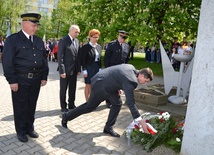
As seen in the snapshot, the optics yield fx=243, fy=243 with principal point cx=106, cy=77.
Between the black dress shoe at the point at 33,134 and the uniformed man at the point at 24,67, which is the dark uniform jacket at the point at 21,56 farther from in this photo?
the black dress shoe at the point at 33,134

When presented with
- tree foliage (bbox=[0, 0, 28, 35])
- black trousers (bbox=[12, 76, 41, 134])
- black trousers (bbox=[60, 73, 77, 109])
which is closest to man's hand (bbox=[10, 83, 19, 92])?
black trousers (bbox=[12, 76, 41, 134])

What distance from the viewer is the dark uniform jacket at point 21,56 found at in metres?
3.46

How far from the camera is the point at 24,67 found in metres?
3.63

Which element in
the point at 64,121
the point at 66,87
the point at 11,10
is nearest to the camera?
the point at 64,121

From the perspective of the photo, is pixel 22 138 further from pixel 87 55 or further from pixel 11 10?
pixel 11 10

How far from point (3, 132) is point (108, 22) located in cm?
1113

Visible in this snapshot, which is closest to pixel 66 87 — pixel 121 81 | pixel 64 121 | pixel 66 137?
pixel 64 121

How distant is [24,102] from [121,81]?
1.54 metres

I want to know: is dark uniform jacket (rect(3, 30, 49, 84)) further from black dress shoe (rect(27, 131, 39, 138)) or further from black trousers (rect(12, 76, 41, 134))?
black dress shoe (rect(27, 131, 39, 138))

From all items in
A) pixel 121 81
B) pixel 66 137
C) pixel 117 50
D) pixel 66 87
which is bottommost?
pixel 66 137

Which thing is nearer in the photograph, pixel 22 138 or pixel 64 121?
pixel 22 138

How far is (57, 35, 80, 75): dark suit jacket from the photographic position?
4.99 metres

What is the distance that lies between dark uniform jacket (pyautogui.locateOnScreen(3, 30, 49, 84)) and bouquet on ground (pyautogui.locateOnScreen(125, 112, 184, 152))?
1844 millimetres

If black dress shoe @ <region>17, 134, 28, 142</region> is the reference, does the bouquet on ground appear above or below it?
above
